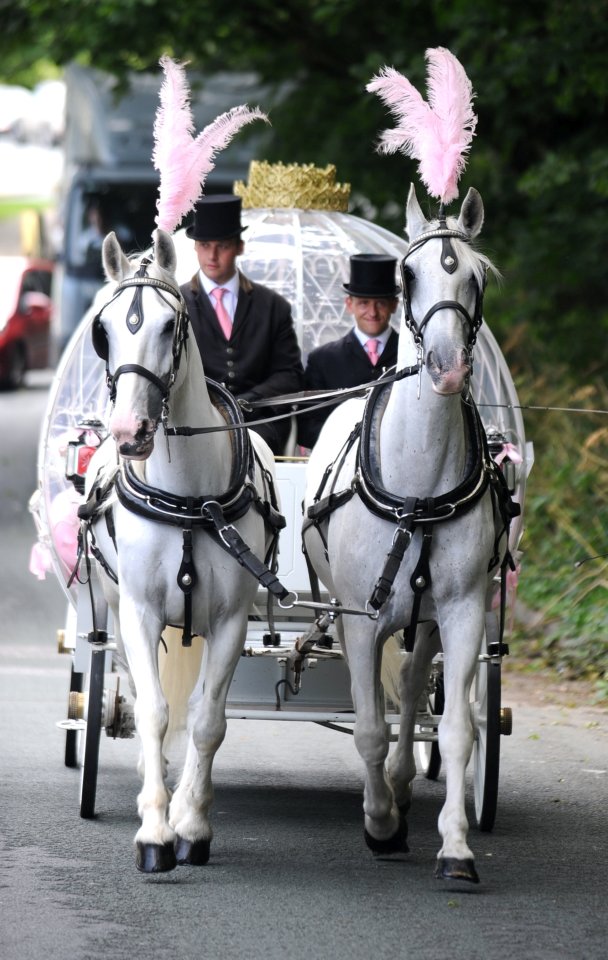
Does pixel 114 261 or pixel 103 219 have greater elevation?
pixel 103 219

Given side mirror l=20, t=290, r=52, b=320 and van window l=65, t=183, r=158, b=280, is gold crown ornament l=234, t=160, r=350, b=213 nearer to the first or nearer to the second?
van window l=65, t=183, r=158, b=280

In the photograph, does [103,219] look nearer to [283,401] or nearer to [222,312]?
[222,312]

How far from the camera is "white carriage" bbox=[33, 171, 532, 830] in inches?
281

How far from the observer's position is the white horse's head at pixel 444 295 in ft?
18.7

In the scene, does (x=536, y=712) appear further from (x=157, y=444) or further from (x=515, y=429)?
(x=157, y=444)

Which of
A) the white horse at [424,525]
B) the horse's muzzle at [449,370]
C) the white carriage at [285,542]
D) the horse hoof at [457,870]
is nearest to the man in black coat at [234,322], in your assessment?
the white carriage at [285,542]

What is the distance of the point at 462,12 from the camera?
15.1m

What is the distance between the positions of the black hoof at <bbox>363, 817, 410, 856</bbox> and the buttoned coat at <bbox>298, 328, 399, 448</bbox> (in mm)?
2498

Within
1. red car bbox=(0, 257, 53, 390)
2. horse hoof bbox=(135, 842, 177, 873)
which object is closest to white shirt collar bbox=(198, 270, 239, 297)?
horse hoof bbox=(135, 842, 177, 873)

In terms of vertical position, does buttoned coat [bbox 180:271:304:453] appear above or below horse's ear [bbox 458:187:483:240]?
below

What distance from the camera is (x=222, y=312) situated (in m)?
8.06

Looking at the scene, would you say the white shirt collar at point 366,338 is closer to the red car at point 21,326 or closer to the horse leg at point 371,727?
the horse leg at point 371,727

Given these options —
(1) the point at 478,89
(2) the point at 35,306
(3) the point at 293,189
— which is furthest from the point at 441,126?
(2) the point at 35,306

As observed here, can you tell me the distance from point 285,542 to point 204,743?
1.57 meters
